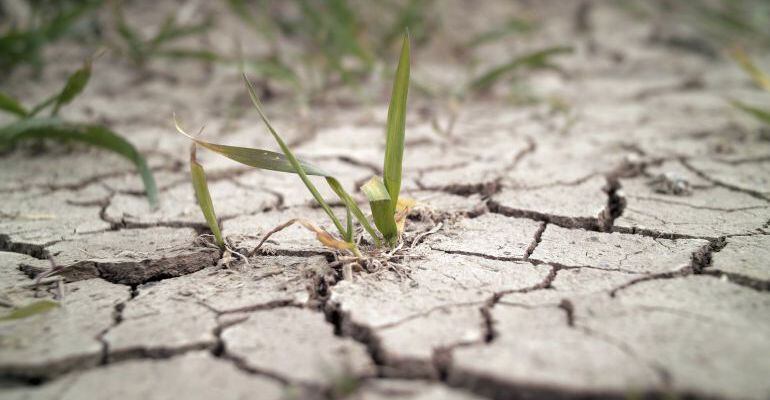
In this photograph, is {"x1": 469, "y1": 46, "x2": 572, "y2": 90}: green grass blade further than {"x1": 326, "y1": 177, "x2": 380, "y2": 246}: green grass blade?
Yes

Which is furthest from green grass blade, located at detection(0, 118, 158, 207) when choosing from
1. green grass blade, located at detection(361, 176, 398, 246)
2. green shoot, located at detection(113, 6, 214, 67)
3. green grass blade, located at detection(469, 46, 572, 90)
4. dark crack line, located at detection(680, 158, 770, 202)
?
dark crack line, located at detection(680, 158, 770, 202)

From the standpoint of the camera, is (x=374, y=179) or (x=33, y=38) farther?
(x=33, y=38)

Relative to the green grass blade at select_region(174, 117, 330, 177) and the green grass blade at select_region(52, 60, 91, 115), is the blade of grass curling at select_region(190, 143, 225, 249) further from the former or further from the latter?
the green grass blade at select_region(52, 60, 91, 115)

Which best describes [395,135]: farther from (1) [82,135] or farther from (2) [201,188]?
(1) [82,135]

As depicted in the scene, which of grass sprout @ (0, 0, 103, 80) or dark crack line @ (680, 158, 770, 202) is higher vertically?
grass sprout @ (0, 0, 103, 80)

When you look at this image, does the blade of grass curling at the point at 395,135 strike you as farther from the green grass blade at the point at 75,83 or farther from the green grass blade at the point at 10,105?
the green grass blade at the point at 10,105

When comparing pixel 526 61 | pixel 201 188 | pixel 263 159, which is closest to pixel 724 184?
pixel 526 61
